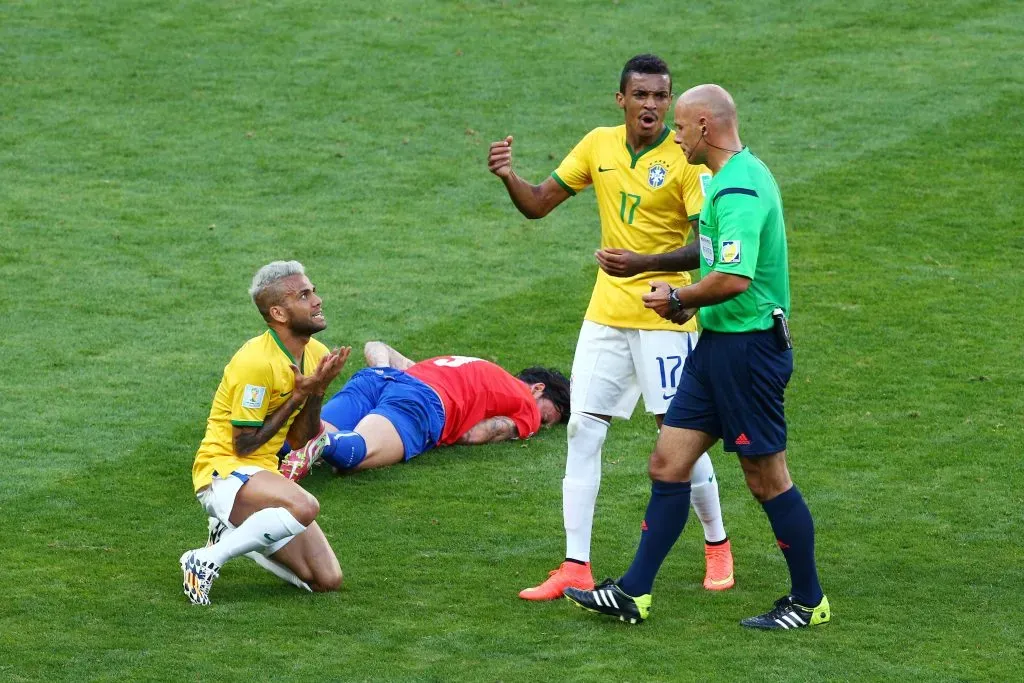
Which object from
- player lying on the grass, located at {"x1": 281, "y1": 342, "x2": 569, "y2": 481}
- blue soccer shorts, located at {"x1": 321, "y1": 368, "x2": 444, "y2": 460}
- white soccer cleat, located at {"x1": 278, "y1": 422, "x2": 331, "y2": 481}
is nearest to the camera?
white soccer cleat, located at {"x1": 278, "y1": 422, "x2": 331, "y2": 481}

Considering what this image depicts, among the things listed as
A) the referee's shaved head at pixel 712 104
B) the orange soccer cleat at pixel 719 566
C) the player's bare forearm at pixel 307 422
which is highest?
the referee's shaved head at pixel 712 104

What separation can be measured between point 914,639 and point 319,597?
248 centimetres

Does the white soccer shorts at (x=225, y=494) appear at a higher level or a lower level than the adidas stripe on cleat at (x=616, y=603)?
higher

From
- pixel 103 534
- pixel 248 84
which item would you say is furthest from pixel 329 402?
pixel 248 84

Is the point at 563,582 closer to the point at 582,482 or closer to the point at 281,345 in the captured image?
the point at 582,482

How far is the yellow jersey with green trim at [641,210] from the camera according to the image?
6.61m

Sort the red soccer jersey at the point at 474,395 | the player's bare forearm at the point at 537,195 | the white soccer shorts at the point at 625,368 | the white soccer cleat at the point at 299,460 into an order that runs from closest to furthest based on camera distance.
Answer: the white soccer shorts at the point at 625,368, the player's bare forearm at the point at 537,195, the white soccer cleat at the point at 299,460, the red soccer jersey at the point at 474,395

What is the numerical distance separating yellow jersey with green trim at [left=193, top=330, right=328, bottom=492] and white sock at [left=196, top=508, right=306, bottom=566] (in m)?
0.35

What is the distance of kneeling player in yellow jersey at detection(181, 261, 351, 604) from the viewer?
21.1 feet

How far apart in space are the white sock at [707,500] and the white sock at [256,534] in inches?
69.1

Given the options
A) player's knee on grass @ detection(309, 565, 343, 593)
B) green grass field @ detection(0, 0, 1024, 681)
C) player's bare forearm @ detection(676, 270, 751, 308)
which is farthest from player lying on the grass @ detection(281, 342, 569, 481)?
player's bare forearm @ detection(676, 270, 751, 308)

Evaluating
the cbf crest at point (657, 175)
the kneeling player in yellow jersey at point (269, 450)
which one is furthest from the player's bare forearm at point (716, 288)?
the kneeling player in yellow jersey at point (269, 450)

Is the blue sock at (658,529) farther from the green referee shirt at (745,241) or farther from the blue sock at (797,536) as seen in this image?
the green referee shirt at (745,241)

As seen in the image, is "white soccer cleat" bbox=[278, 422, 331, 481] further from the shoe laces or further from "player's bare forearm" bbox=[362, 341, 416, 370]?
the shoe laces
